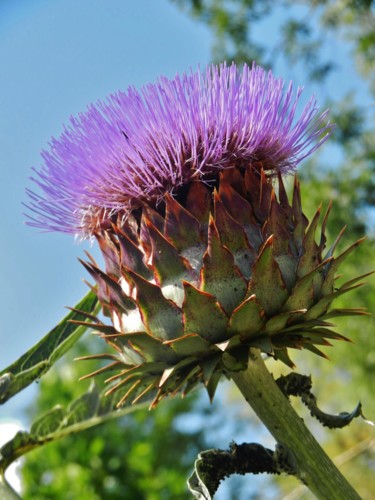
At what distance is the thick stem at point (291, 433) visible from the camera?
1.26 m

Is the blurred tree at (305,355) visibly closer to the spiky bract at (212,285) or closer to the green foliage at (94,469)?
the green foliage at (94,469)

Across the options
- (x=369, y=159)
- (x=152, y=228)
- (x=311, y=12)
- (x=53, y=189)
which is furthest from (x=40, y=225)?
(x=311, y=12)

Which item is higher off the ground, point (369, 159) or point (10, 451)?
point (369, 159)

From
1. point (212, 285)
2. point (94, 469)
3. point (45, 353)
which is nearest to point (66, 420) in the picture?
point (45, 353)

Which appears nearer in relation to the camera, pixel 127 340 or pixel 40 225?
pixel 127 340

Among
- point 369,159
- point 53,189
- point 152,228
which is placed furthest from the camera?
point 369,159

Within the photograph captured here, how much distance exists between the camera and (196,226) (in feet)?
4.50

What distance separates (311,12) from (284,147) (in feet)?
19.2

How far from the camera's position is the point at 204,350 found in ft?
4.03

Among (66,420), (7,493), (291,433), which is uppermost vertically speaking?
(66,420)

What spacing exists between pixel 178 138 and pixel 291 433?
2.09ft

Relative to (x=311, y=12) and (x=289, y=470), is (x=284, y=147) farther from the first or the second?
(x=311, y=12)

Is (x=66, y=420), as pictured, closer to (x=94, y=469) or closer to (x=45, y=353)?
(x=45, y=353)

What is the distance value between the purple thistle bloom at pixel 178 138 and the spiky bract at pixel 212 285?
0.05 metres
